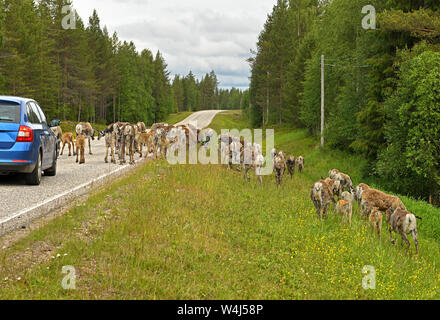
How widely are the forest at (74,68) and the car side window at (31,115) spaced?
2208cm

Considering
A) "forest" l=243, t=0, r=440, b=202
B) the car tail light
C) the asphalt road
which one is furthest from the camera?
"forest" l=243, t=0, r=440, b=202

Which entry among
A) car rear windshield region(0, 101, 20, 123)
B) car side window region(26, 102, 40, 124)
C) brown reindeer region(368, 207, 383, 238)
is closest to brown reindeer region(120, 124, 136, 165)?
car side window region(26, 102, 40, 124)

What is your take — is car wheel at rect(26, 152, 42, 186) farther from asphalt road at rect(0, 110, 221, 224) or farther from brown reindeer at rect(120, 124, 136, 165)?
brown reindeer at rect(120, 124, 136, 165)

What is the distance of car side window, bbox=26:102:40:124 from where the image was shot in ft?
34.4

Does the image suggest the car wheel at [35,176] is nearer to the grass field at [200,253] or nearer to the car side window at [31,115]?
the car side window at [31,115]

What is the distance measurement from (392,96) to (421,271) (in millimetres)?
13020

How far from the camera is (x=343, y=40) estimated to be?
3212 cm

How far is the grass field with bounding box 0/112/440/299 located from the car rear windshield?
3.02m

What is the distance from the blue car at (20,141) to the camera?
9.73 meters

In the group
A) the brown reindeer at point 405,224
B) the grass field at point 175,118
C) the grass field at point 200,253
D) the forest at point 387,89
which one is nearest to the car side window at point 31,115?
the grass field at point 200,253

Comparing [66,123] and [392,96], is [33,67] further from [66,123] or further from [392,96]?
[392,96]

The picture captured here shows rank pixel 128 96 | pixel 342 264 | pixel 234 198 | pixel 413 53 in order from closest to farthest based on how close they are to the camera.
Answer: pixel 342 264 < pixel 234 198 < pixel 413 53 < pixel 128 96

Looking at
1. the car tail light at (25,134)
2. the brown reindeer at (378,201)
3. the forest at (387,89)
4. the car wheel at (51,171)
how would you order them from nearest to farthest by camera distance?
1. the car tail light at (25,134)
2. the brown reindeer at (378,201)
3. the car wheel at (51,171)
4. the forest at (387,89)
